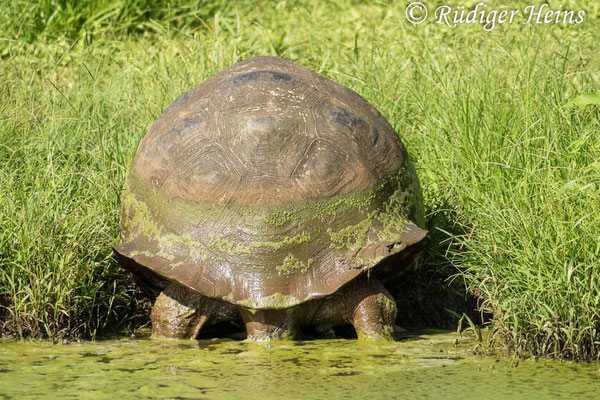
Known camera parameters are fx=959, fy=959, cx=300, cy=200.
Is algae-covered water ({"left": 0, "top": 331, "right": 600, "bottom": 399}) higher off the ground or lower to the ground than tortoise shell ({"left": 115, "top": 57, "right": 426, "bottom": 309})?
lower

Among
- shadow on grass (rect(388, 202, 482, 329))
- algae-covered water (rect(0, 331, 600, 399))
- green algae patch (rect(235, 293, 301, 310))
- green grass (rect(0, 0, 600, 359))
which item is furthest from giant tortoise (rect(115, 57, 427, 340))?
shadow on grass (rect(388, 202, 482, 329))

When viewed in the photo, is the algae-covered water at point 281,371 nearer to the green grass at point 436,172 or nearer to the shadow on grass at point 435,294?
the green grass at point 436,172

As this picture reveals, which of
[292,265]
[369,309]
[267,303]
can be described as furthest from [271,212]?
[369,309]

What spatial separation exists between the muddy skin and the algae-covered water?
83 millimetres

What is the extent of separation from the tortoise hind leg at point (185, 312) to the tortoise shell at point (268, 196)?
19 cm

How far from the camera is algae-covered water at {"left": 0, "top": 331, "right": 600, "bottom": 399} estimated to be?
3803 millimetres

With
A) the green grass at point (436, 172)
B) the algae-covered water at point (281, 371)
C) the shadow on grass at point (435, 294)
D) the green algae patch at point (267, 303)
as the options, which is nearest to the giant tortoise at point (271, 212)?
the green algae patch at point (267, 303)

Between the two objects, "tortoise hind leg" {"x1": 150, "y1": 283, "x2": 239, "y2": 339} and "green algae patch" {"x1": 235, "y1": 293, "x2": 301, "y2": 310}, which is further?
"tortoise hind leg" {"x1": 150, "y1": 283, "x2": 239, "y2": 339}

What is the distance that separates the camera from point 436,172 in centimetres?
557

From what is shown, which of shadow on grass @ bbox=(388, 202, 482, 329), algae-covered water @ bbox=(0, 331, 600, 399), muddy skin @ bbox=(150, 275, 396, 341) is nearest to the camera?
algae-covered water @ bbox=(0, 331, 600, 399)

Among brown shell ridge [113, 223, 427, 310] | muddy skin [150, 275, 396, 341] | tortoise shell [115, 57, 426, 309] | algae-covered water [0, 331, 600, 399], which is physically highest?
tortoise shell [115, 57, 426, 309]

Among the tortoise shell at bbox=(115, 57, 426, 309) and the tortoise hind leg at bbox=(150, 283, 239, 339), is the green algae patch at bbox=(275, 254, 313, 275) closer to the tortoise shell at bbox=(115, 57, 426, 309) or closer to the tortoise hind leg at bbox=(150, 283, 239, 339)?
the tortoise shell at bbox=(115, 57, 426, 309)

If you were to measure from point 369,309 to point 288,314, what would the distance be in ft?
1.29

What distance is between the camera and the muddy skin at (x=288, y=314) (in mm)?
4625
